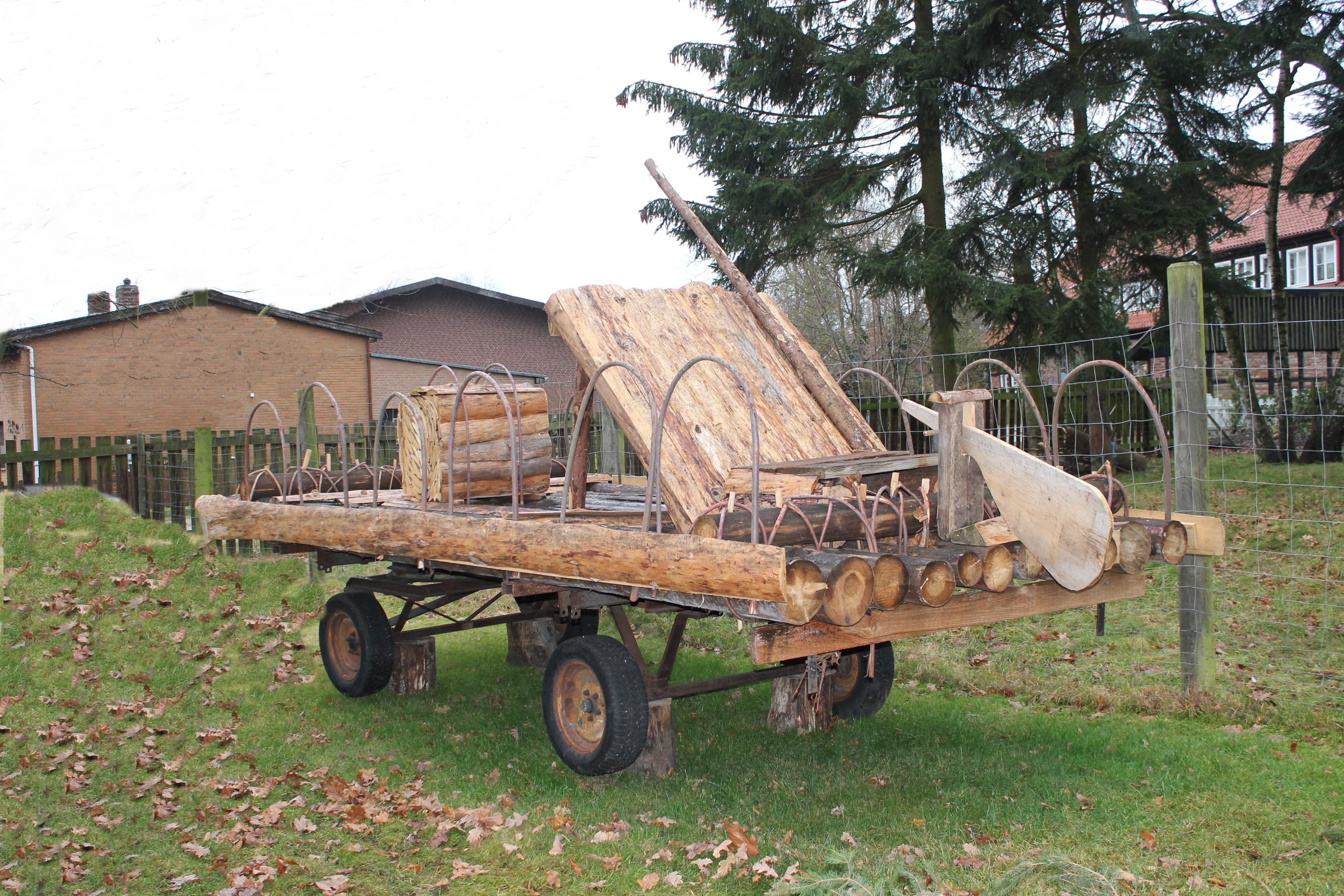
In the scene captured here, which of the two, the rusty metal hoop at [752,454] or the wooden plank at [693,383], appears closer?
the rusty metal hoop at [752,454]

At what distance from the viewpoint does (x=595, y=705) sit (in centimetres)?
534

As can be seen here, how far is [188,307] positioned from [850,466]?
13.4 metres

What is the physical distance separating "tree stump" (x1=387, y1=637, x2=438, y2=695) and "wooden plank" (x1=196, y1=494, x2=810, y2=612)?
109cm

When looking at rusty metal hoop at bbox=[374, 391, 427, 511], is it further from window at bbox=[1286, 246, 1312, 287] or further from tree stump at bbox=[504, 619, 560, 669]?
window at bbox=[1286, 246, 1312, 287]

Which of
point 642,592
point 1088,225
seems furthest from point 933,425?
point 1088,225

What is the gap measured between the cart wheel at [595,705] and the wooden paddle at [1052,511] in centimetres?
210

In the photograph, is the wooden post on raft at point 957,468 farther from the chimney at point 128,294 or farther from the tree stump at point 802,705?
the chimney at point 128,294

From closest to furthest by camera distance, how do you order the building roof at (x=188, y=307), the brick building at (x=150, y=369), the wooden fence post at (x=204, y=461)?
the building roof at (x=188, y=307)
the wooden fence post at (x=204, y=461)
the brick building at (x=150, y=369)

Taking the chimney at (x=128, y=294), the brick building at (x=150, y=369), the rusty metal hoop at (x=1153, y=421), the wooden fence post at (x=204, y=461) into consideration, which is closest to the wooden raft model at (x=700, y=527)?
the rusty metal hoop at (x=1153, y=421)

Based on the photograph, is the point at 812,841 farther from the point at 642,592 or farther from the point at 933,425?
the point at 933,425

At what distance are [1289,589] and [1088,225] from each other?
22.7ft

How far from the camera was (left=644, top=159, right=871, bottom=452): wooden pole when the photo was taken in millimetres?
6363

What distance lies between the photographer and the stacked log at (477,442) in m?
6.15

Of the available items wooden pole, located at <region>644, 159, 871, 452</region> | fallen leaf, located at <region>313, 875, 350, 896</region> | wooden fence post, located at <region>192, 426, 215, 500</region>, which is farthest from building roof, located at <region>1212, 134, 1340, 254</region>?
fallen leaf, located at <region>313, 875, 350, 896</region>
